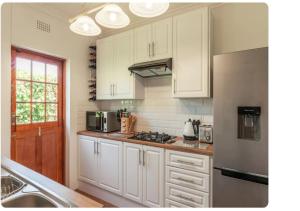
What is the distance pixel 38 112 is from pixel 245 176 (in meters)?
2.40

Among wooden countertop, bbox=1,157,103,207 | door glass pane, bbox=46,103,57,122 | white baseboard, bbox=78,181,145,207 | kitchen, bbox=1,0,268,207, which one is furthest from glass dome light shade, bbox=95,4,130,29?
white baseboard, bbox=78,181,145,207

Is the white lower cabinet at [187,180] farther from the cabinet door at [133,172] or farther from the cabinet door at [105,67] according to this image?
the cabinet door at [105,67]

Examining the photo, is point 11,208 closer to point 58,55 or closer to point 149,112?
point 149,112

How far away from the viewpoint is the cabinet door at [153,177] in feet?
5.82

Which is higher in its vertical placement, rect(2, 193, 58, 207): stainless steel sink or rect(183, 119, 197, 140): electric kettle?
rect(183, 119, 197, 140): electric kettle

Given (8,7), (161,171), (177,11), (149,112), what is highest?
(177,11)

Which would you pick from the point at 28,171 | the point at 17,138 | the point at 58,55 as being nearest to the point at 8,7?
the point at 58,55

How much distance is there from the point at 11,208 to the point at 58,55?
200 centimetres

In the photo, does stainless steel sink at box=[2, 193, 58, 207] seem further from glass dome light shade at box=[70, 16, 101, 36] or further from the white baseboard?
the white baseboard

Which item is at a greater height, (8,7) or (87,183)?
(8,7)

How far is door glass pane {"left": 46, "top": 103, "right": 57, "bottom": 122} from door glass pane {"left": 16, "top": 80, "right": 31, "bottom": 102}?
0.94 ft

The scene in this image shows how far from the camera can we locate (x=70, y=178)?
8.07 ft

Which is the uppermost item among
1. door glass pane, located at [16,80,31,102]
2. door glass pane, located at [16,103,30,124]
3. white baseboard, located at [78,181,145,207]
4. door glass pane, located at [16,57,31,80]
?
door glass pane, located at [16,57,31,80]

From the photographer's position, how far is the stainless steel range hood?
1.92 metres
